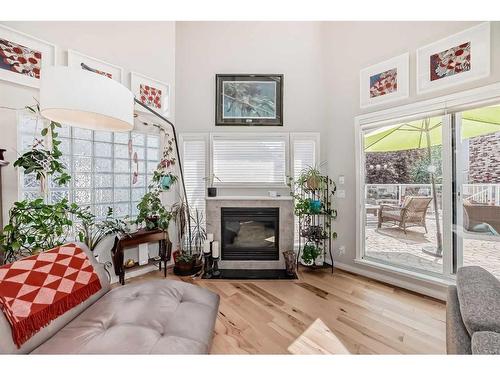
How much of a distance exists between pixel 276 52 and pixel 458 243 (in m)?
3.10

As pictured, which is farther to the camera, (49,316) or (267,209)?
(267,209)

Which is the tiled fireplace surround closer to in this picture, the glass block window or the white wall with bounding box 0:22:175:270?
the glass block window

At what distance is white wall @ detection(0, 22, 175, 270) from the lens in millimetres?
1863

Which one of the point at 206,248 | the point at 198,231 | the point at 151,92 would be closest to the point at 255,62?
the point at 151,92

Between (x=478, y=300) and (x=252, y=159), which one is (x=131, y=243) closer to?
(x=252, y=159)

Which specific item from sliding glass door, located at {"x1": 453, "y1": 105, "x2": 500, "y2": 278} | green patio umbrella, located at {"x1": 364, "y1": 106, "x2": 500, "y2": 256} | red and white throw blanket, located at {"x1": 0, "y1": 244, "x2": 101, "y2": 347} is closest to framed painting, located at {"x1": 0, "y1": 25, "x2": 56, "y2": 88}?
red and white throw blanket, located at {"x1": 0, "y1": 244, "x2": 101, "y2": 347}

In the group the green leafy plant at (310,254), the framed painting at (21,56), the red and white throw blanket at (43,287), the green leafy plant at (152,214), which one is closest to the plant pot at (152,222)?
the green leafy plant at (152,214)

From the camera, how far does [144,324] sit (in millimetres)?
1146

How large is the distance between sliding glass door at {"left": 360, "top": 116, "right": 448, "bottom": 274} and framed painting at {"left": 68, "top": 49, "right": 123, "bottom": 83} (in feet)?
10.1

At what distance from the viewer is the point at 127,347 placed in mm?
964

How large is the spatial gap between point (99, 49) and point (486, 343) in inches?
143

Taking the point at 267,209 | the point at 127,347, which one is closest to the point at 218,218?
the point at 267,209
